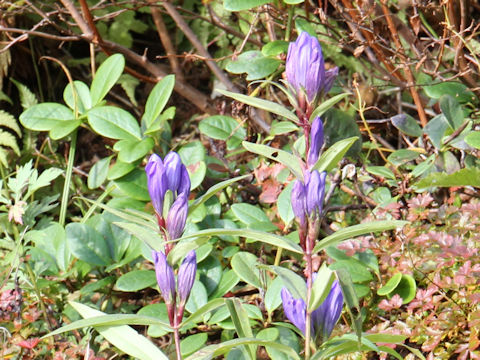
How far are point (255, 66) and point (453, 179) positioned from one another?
0.68 metres

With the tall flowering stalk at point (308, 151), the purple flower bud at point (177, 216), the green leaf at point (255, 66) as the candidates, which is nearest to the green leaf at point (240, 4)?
the green leaf at point (255, 66)

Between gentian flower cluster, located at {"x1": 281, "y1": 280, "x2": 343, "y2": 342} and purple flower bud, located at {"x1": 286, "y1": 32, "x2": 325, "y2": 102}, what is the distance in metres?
0.33

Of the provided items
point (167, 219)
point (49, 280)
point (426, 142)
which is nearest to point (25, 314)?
point (49, 280)

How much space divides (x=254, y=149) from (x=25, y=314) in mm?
1006

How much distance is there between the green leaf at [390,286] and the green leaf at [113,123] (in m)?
0.86

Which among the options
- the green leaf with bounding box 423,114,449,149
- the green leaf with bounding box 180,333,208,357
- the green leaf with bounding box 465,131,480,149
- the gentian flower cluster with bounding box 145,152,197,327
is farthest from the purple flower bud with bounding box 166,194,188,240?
the green leaf with bounding box 423,114,449,149

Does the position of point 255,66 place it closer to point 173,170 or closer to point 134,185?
point 134,185

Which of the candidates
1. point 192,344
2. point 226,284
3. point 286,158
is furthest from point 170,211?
point 226,284

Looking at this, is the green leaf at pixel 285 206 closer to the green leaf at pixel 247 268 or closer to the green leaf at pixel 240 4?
the green leaf at pixel 247 268

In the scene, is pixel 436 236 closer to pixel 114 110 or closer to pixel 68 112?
pixel 114 110

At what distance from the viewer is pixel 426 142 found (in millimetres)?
2059

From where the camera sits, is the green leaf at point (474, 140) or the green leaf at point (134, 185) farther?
the green leaf at point (134, 185)

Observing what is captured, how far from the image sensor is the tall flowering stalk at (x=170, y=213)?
1.09 m

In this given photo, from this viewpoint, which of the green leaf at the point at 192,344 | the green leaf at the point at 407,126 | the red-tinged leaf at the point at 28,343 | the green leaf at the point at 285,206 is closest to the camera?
the green leaf at the point at 192,344
